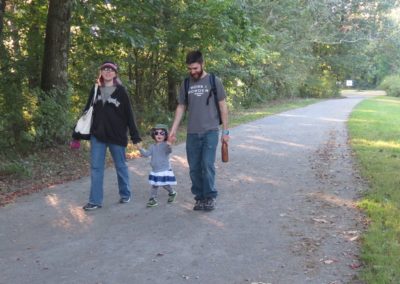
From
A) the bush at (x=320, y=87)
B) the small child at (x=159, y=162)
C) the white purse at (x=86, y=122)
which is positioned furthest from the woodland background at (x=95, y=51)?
the bush at (x=320, y=87)

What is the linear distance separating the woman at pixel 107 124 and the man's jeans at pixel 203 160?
0.82m

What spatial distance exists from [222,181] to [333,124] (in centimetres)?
1075

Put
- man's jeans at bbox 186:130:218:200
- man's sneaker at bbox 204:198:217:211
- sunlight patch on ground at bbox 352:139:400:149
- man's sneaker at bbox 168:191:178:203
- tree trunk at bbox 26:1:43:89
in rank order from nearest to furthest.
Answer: man's jeans at bbox 186:130:218:200, man's sneaker at bbox 204:198:217:211, man's sneaker at bbox 168:191:178:203, tree trunk at bbox 26:1:43:89, sunlight patch on ground at bbox 352:139:400:149

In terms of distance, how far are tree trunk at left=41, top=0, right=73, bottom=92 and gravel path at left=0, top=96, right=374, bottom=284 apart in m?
3.04

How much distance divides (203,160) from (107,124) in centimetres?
138

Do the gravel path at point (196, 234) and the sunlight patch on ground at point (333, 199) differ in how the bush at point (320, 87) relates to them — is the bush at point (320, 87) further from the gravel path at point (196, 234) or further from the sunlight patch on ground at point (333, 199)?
the sunlight patch on ground at point (333, 199)

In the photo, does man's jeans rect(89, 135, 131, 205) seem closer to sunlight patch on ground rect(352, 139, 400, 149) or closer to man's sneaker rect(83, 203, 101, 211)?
man's sneaker rect(83, 203, 101, 211)

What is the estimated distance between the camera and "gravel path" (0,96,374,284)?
15.2 feet

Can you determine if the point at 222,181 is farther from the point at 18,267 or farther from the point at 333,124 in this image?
the point at 333,124

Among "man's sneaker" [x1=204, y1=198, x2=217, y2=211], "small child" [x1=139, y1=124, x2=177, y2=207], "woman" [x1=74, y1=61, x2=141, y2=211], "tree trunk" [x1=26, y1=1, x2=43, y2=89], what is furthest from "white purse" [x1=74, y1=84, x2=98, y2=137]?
"tree trunk" [x1=26, y1=1, x2=43, y2=89]

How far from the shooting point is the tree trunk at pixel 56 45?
10898 mm

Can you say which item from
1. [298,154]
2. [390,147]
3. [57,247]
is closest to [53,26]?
[298,154]

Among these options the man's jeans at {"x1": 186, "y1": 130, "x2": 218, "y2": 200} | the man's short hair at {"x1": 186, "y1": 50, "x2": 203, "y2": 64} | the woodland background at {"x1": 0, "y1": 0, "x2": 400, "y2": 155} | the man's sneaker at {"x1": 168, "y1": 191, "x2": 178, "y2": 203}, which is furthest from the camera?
the woodland background at {"x1": 0, "y1": 0, "x2": 400, "y2": 155}

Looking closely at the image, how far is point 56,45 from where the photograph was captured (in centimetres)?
1105
